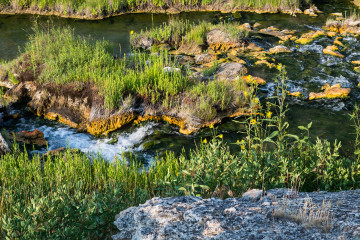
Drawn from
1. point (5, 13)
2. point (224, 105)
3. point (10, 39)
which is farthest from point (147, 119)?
point (5, 13)

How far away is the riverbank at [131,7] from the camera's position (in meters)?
16.0

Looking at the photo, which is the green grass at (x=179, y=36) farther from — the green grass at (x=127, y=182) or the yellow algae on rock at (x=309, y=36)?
the green grass at (x=127, y=182)

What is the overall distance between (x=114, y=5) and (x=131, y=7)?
2.63 feet

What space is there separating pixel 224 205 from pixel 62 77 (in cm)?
698

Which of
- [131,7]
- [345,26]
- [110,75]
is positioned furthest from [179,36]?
[345,26]

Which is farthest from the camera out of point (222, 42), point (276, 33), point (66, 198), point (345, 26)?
point (345, 26)

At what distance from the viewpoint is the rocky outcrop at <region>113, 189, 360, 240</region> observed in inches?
113

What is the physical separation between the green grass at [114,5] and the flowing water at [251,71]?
0.61 meters

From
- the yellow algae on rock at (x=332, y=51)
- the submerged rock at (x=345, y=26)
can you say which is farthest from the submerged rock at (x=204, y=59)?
the submerged rock at (x=345, y=26)

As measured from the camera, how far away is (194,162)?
4.73m

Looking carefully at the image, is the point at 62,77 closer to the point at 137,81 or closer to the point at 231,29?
the point at 137,81

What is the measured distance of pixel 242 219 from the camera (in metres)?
3.04

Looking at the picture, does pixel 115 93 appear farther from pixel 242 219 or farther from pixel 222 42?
pixel 242 219

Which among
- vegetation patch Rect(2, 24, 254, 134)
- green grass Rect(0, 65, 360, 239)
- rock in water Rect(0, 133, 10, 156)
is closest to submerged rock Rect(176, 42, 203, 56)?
vegetation patch Rect(2, 24, 254, 134)
